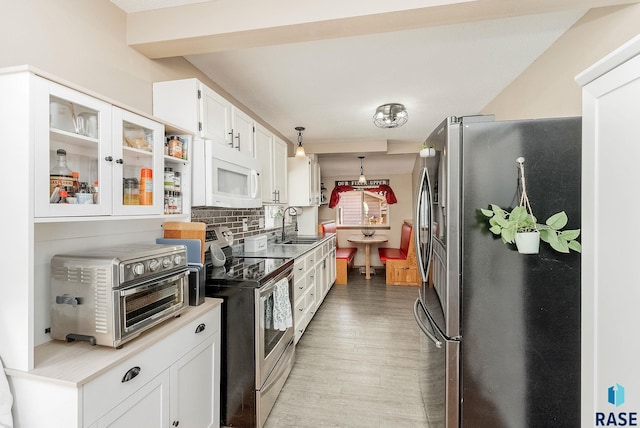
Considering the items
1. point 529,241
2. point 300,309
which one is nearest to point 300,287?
point 300,309

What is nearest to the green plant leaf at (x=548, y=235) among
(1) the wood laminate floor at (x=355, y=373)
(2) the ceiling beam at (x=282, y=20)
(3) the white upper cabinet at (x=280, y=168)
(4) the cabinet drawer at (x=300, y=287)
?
(2) the ceiling beam at (x=282, y=20)

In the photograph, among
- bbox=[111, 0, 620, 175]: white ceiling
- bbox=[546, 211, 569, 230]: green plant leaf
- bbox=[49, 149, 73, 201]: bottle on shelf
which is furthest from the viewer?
bbox=[111, 0, 620, 175]: white ceiling

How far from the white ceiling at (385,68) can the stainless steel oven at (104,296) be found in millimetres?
1424

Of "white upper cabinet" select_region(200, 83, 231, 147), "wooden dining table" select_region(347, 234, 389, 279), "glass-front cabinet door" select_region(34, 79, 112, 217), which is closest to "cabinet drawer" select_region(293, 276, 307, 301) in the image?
"white upper cabinet" select_region(200, 83, 231, 147)

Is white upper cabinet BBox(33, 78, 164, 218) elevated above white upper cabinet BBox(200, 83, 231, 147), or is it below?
below

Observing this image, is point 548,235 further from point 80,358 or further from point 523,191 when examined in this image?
point 80,358

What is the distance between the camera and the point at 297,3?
4.92 ft

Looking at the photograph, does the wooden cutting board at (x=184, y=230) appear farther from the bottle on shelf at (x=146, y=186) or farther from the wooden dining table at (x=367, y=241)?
the wooden dining table at (x=367, y=241)

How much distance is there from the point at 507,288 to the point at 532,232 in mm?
313

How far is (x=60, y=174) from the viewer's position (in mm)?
1111

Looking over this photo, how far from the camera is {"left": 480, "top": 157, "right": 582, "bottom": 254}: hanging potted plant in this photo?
1275 millimetres

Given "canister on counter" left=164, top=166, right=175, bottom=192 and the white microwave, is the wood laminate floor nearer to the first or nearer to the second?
the white microwave

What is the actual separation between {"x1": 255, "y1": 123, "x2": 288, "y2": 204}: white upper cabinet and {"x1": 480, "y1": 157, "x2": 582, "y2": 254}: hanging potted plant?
7.17ft

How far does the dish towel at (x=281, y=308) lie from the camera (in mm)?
2072
